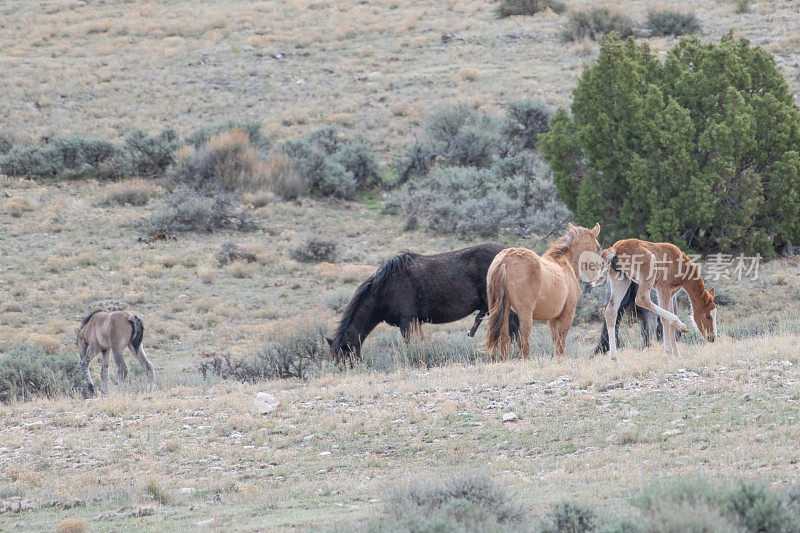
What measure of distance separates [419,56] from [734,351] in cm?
3015

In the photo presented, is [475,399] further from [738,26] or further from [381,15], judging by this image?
[381,15]

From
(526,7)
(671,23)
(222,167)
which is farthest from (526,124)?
(526,7)

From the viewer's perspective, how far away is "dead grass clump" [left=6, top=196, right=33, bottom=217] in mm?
22233

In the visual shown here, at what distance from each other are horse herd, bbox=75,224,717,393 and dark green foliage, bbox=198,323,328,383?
658mm

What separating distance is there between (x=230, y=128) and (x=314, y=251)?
939 centimetres

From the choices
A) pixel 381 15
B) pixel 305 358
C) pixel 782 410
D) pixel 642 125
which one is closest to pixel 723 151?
pixel 642 125

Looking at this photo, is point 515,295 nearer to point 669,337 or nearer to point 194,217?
point 669,337

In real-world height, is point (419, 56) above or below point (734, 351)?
above

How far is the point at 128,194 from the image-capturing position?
24.0m

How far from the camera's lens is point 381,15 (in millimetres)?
44844

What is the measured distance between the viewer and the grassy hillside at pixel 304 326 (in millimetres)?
6762

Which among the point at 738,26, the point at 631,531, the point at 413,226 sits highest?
the point at 738,26

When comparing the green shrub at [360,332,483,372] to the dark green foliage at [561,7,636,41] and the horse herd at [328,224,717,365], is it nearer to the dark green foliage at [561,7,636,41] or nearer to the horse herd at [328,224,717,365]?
the horse herd at [328,224,717,365]

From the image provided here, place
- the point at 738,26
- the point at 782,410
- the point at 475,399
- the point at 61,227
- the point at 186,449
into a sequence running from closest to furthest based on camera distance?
1. the point at 782,410
2. the point at 186,449
3. the point at 475,399
4. the point at 61,227
5. the point at 738,26
